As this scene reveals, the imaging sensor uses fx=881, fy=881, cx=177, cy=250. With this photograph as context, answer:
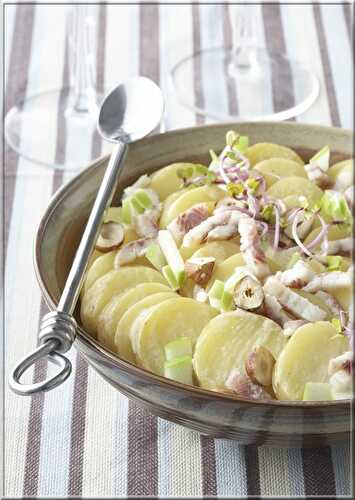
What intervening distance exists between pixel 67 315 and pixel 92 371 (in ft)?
Answer: 0.95

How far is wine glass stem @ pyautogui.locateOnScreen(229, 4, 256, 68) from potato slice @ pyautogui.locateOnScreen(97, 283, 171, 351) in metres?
1.33

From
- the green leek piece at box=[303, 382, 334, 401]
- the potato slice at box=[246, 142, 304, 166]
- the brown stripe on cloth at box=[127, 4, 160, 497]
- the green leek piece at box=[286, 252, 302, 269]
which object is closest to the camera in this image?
the brown stripe on cloth at box=[127, 4, 160, 497]

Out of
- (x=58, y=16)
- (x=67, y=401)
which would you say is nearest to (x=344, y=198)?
(x=67, y=401)

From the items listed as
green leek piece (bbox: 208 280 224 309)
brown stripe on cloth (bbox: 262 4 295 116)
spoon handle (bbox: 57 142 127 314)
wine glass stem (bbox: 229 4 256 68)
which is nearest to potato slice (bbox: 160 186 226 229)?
spoon handle (bbox: 57 142 127 314)

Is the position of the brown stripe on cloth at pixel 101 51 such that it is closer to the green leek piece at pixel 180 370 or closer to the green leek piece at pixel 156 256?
the green leek piece at pixel 156 256

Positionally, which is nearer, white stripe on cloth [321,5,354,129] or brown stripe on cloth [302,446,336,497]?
brown stripe on cloth [302,446,336,497]

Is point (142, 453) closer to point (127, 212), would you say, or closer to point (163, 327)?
point (163, 327)

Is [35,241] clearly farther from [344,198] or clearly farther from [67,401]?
[344,198]

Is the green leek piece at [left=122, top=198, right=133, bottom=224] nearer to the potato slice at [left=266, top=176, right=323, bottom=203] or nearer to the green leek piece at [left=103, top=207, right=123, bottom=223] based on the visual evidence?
the green leek piece at [left=103, top=207, right=123, bottom=223]

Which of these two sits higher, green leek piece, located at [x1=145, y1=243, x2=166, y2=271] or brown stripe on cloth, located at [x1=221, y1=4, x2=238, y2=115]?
brown stripe on cloth, located at [x1=221, y1=4, x2=238, y2=115]

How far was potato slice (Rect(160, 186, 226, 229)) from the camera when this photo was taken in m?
1.50

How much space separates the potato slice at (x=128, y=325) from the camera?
1254 mm

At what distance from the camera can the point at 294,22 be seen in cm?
265

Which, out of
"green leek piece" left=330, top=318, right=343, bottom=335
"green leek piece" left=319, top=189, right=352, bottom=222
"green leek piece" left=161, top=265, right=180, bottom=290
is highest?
"green leek piece" left=319, top=189, right=352, bottom=222
